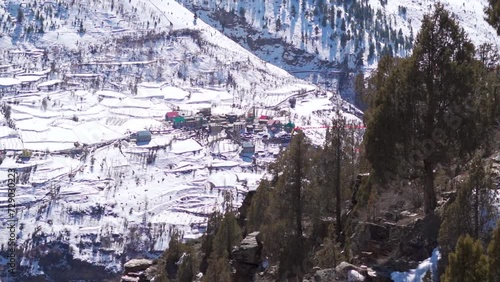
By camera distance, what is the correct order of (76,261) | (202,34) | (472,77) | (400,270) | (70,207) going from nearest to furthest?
(400,270) < (472,77) < (76,261) < (70,207) < (202,34)

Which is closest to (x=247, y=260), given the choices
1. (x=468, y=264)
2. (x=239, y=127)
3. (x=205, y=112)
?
(x=468, y=264)

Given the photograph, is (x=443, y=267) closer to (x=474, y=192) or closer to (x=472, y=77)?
(x=474, y=192)

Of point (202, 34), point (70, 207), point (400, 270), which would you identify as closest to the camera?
point (400, 270)

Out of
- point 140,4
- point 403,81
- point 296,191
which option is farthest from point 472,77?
point 140,4

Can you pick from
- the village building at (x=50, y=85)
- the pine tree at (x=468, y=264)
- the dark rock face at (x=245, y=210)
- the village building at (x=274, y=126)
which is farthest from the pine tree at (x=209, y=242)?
the village building at (x=50, y=85)

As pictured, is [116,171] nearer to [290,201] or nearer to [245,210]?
[245,210]

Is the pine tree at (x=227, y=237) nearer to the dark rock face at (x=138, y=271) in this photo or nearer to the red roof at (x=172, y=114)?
the dark rock face at (x=138, y=271)
